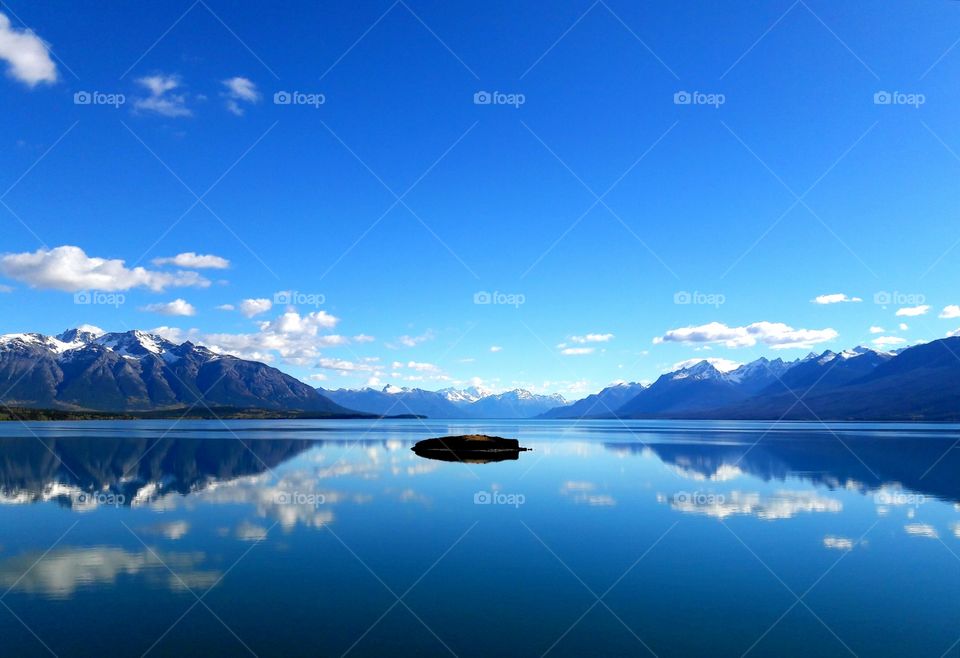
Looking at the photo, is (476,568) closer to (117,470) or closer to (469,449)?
(117,470)

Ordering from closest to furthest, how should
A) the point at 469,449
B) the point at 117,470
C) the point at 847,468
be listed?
the point at 117,470
the point at 847,468
the point at 469,449

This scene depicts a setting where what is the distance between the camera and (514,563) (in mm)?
30922

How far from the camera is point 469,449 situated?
357ft

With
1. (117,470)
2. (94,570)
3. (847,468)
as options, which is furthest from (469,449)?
(94,570)

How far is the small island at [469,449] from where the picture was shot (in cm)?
10279

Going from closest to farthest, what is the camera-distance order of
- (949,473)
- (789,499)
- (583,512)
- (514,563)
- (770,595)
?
(770,595)
(514,563)
(583,512)
(789,499)
(949,473)

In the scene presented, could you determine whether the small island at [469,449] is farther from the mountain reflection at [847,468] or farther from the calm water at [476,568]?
the calm water at [476,568]

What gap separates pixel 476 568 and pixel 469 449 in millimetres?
79550

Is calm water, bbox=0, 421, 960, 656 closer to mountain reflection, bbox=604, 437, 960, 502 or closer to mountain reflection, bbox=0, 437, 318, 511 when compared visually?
mountain reflection, bbox=0, 437, 318, 511

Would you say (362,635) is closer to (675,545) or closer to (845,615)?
(845,615)

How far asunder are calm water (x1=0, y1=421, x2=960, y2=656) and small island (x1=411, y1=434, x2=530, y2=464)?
133 feet

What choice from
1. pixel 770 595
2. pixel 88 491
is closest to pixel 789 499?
pixel 770 595

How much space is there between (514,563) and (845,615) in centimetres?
1463

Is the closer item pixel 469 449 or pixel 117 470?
pixel 117 470
